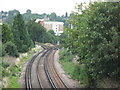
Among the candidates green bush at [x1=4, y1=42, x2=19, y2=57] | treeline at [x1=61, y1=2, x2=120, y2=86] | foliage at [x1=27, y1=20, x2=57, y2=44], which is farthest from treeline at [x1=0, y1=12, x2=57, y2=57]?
foliage at [x1=27, y1=20, x2=57, y2=44]

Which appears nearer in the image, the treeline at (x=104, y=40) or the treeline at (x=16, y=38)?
the treeline at (x=104, y=40)

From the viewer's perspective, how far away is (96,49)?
1235 cm

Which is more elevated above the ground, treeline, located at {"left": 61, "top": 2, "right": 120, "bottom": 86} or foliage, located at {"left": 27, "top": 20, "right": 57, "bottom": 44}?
treeline, located at {"left": 61, "top": 2, "right": 120, "bottom": 86}

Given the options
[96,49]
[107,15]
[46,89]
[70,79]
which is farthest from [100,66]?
[70,79]

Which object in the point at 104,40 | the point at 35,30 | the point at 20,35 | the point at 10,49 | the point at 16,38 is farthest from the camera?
the point at 35,30

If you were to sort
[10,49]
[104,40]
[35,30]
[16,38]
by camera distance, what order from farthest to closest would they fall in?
1. [35,30]
2. [16,38]
3. [10,49]
4. [104,40]

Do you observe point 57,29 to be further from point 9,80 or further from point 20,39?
point 9,80

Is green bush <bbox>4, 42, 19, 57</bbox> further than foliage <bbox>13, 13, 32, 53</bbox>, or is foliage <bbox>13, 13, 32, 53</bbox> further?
foliage <bbox>13, 13, 32, 53</bbox>

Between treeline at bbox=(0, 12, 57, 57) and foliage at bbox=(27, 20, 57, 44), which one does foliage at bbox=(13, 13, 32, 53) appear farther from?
foliage at bbox=(27, 20, 57, 44)

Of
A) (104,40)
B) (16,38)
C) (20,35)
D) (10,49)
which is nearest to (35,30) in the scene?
(20,35)

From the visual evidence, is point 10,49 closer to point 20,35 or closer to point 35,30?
point 20,35

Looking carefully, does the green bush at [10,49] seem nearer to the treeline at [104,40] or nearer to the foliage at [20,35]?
the foliage at [20,35]

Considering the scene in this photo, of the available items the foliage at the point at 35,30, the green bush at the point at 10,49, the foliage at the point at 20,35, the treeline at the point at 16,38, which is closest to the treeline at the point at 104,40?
the treeline at the point at 16,38

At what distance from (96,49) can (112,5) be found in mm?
2832
